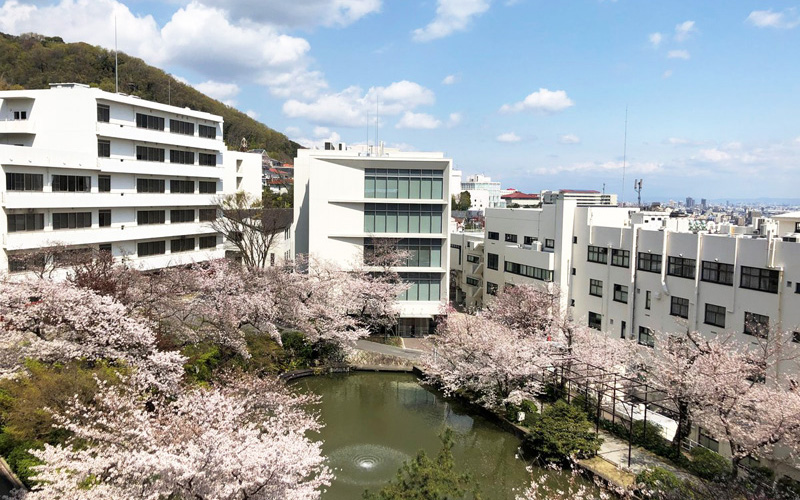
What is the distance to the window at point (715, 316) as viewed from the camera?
69.5 feet

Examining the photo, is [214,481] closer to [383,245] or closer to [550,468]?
[550,468]

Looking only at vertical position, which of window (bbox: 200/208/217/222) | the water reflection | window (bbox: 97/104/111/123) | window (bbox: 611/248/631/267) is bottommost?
the water reflection

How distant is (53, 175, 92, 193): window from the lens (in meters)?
26.1

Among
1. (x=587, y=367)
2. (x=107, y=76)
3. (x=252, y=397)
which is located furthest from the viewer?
(x=107, y=76)

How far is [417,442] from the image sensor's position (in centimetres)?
1830

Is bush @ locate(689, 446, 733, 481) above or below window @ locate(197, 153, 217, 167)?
below

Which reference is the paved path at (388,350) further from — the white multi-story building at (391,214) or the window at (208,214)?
the window at (208,214)

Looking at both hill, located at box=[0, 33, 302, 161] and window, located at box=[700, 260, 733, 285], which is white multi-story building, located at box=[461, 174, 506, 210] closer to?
hill, located at box=[0, 33, 302, 161]

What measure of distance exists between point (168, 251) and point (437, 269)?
17548 millimetres

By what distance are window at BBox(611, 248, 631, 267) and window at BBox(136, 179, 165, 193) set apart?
27004 millimetres

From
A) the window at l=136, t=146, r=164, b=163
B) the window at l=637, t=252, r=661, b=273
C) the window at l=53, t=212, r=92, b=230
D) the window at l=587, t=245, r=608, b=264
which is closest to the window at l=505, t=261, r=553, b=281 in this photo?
the window at l=587, t=245, r=608, b=264

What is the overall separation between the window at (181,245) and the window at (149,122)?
7278mm

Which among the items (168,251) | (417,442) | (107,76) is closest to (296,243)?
(168,251)

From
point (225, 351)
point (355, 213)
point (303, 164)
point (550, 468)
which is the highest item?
point (303, 164)
